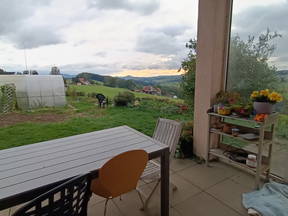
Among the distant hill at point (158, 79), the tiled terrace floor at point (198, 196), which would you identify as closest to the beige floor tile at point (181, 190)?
the tiled terrace floor at point (198, 196)

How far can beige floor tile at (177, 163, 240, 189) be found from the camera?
228cm

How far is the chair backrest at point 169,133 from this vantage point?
1.93 metres

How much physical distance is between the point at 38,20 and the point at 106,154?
2.99 m

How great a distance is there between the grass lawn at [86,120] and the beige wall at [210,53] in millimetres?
1359

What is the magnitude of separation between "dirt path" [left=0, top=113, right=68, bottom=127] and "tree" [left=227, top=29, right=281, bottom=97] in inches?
143

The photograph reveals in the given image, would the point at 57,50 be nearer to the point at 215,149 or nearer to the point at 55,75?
the point at 55,75

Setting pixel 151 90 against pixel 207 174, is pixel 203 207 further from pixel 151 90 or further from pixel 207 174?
pixel 151 90

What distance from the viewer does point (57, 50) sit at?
12.7 feet

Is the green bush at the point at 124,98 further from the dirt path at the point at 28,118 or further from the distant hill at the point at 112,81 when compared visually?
the dirt path at the point at 28,118

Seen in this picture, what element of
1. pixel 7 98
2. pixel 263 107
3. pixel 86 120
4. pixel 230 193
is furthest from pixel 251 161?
pixel 7 98

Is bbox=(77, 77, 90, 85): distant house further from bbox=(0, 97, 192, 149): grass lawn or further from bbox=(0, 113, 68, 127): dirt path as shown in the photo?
bbox=(0, 113, 68, 127): dirt path

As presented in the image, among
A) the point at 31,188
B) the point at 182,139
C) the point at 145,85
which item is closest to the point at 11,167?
the point at 31,188

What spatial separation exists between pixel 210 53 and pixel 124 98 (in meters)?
2.99

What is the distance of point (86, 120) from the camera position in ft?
13.7
